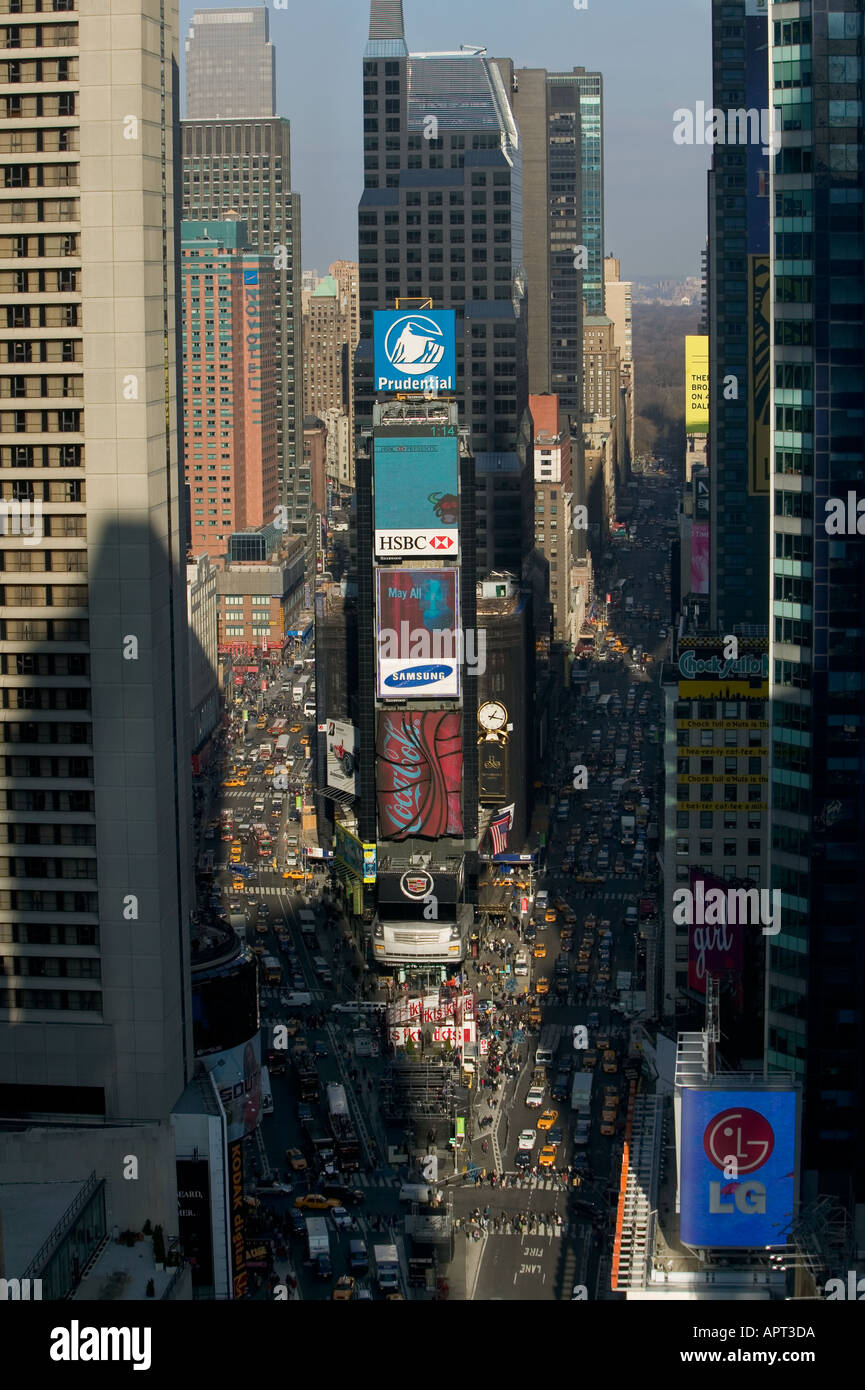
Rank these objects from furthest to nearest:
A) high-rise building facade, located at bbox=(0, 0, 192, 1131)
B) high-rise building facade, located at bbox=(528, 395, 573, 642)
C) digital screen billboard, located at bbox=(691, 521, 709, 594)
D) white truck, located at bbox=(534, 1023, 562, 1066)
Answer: high-rise building facade, located at bbox=(528, 395, 573, 642)
digital screen billboard, located at bbox=(691, 521, 709, 594)
white truck, located at bbox=(534, 1023, 562, 1066)
high-rise building facade, located at bbox=(0, 0, 192, 1131)

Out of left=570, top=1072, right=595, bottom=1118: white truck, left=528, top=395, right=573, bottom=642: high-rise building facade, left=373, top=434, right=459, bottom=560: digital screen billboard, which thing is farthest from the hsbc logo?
left=528, top=395, right=573, bottom=642: high-rise building facade

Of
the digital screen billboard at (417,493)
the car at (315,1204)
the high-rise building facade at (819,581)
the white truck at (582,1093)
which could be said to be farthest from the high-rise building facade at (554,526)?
the high-rise building facade at (819,581)

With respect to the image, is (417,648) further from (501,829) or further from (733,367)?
(733,367)

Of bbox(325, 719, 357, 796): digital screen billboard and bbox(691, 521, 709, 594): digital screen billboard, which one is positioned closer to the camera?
bbox(325, 719, 357, 796): digital screen billboard

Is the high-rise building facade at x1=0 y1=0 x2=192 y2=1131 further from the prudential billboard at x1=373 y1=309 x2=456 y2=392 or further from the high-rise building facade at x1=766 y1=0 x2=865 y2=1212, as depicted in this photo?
the prudential billboard at x1=373 y1=309 x2=456 y2=392

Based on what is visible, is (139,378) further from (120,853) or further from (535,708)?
(535,708)

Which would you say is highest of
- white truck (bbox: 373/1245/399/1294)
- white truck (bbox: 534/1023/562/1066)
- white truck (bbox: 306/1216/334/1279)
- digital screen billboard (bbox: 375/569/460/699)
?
digital screen billboard (bbox: 375/569/460/699)
